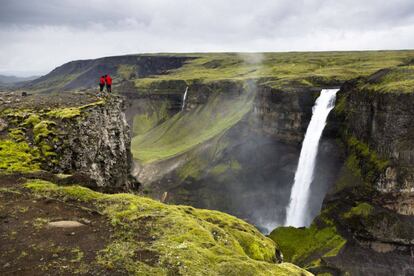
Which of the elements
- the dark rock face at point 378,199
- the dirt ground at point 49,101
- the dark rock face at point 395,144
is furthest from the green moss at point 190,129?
the dirt ground at point 49,101

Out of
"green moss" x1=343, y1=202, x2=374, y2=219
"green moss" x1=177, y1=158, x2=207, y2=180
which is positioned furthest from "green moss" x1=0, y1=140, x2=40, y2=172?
"green moss" x1=177, y1=158, x2=207, y2=180

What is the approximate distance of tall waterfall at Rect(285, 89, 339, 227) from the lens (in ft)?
289

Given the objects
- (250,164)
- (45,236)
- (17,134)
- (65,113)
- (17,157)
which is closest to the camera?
(45,236)

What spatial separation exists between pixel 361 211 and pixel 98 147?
48.2m

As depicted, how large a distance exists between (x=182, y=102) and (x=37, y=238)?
17123 centimetres

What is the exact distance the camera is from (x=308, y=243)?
69.6 meters

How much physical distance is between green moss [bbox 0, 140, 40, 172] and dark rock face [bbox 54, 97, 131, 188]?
2.63 m

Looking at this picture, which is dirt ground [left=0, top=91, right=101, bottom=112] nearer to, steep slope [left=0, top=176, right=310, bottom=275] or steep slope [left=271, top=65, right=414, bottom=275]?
Answer: steep slope [left=0, top=176, right=310, bottom=275]

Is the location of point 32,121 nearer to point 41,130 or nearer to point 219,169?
point 41,130

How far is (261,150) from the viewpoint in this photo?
112750 millimetres

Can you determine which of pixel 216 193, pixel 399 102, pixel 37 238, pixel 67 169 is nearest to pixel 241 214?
pixel 216 193

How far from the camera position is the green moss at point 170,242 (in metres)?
20.0

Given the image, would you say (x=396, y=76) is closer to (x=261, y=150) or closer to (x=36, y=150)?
(x=261, y=150)

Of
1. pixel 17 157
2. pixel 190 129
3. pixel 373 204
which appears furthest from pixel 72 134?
pixel 190 129
